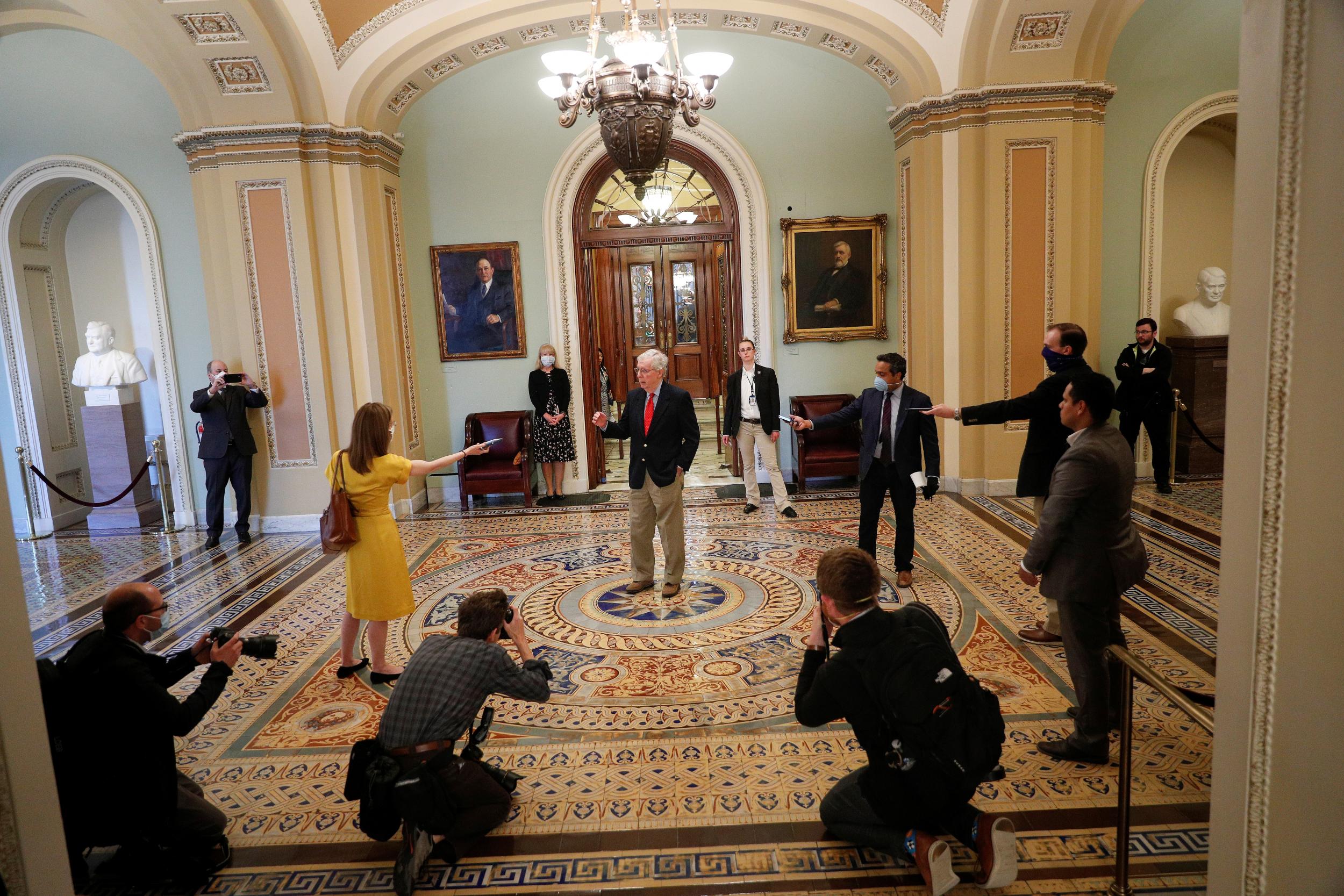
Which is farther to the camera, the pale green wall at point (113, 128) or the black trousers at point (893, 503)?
the pale green wall at point (113, 128)

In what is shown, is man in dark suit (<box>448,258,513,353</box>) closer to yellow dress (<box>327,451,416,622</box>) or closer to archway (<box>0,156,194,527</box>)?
archway (<box>0,156,194,527</box>)

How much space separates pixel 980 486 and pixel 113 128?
929cm

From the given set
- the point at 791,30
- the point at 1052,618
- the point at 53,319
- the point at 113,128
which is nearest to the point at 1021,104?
the point at 791,30

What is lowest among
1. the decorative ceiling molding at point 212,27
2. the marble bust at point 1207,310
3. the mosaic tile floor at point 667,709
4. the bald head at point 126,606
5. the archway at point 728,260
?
the mosaic tile floor at point 667,709

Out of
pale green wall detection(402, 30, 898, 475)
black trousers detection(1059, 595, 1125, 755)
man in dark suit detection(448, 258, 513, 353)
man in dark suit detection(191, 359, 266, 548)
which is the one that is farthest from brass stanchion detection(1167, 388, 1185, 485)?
man in dark suit detection(191, 359, 266, 548)

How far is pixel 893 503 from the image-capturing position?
19.4 ft

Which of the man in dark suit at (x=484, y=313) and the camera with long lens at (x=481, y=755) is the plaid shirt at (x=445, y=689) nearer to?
the camera with long lens at (x=481, y=755)

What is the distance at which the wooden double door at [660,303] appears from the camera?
13.7 m

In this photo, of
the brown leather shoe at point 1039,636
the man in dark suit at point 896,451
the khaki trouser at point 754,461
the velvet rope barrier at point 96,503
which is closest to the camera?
the brown leather shoe at point 1039,636

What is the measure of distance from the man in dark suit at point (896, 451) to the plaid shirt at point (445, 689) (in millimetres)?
3302

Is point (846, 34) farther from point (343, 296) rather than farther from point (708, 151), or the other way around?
point (343, 296)

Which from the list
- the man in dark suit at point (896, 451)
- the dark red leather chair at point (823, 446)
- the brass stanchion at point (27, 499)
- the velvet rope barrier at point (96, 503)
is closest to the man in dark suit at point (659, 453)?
the man in dark suit at point (896, 451)

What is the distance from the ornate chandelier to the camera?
505cm

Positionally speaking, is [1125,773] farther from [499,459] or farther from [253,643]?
[499,459]
